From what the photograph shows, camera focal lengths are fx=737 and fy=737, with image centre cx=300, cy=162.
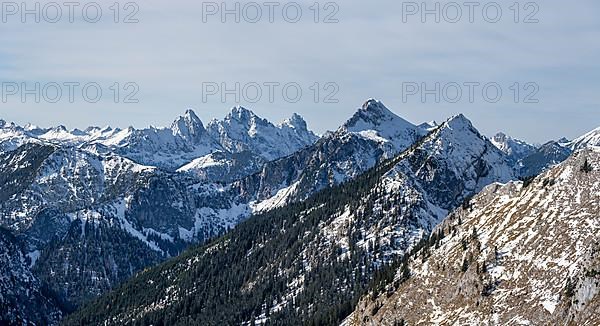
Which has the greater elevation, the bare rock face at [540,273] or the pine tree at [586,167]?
the pine tree at [586,167]

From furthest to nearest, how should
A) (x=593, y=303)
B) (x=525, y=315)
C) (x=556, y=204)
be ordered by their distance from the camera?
1. (x=556, y=204)
2. (x=525, y=315)
3. (x=593, y=303)

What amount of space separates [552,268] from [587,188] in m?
29.2

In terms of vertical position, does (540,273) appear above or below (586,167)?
below

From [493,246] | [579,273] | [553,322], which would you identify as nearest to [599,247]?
[579,273]

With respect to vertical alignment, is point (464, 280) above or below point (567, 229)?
below

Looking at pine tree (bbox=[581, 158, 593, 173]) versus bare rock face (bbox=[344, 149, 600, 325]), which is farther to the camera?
pine tree (bbox=[581, 158, 593, 173])

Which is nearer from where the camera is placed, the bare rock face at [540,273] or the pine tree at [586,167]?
the bare rock face at [540,273]

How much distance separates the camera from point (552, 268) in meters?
176

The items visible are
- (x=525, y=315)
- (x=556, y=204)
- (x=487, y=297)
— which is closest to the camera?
(x=525, y=315)

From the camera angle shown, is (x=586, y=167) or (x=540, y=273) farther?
(x=586, y=167)

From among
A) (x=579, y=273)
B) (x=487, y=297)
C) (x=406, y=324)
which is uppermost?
(x=579, y=273)

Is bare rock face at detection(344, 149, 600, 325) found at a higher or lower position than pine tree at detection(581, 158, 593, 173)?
lower

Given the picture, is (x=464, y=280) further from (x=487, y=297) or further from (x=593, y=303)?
(x=593, y=303)

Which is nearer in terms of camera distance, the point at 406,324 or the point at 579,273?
the point at 579,273
